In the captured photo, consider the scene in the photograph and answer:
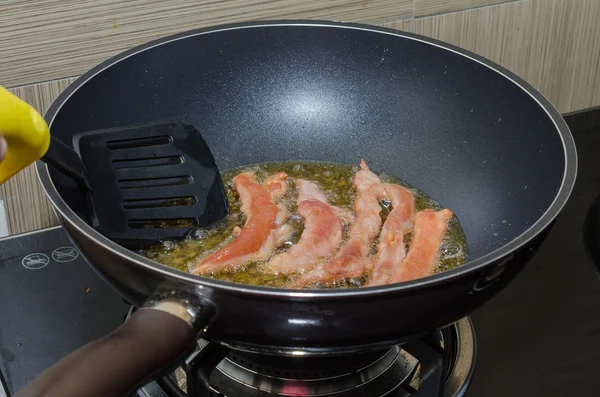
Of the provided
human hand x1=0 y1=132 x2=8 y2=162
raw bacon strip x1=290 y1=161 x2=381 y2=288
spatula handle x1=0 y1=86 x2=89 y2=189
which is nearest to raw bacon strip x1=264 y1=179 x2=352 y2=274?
raw bacon strip x1=290 y1=161 x2=381 y2=288

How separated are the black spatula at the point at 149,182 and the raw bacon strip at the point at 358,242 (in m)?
0.18

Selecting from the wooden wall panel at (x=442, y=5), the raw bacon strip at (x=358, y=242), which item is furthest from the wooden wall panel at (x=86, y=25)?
the raw bacon strip at (x=358, y=242)

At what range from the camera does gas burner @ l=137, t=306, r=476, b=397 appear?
800 millimetres

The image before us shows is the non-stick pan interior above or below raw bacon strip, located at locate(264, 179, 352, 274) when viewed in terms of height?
above

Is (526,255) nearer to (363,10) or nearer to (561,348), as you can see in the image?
(561,348)

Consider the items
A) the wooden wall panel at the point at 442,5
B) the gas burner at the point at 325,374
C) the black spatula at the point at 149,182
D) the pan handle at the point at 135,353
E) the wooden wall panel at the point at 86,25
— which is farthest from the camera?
the wooden wall panel at the point at 442,5

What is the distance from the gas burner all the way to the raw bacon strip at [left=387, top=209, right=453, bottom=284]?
9cm

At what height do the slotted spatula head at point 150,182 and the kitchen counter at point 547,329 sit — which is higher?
the slotted spatula head at point 150,182

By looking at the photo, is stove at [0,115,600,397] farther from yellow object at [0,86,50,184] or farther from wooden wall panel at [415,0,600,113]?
wooden wall panel at [415,0,600,113]

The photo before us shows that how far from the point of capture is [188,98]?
43.3 inches

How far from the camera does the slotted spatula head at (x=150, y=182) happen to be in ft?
2.98

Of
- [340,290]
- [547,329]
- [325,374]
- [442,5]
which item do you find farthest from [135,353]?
[442,5]

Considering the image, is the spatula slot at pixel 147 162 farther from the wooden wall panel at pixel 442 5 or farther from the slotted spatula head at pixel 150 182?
the wooden wall panel at pixel 442 5

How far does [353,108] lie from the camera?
3.77ft
